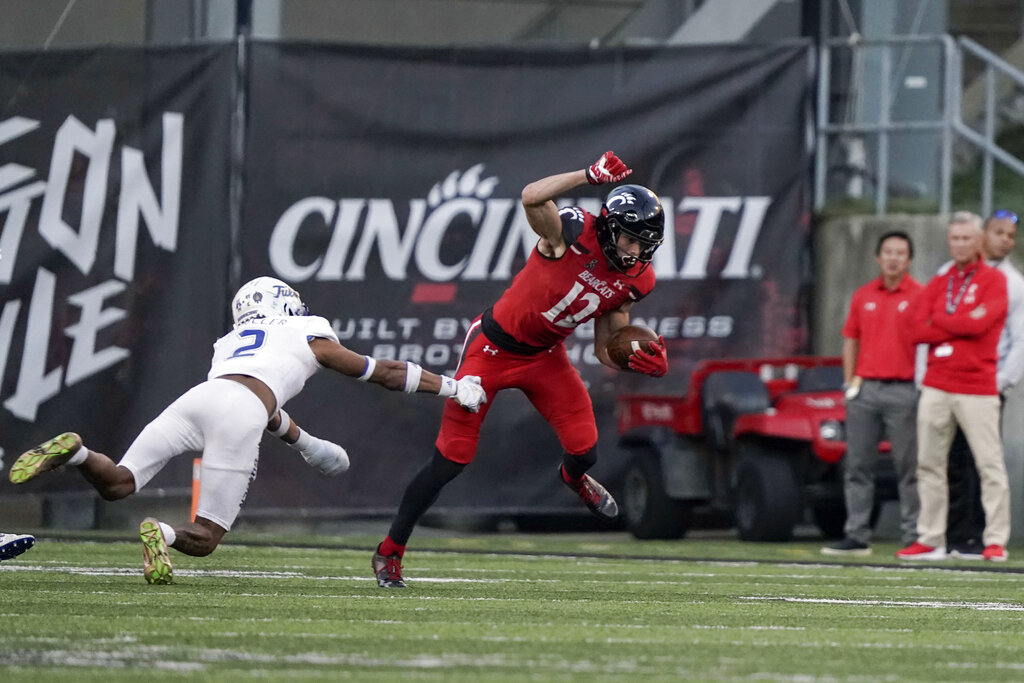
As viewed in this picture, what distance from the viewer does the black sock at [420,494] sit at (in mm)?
7840

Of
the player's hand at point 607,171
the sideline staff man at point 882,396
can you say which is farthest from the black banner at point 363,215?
the player's hand at point 607,171

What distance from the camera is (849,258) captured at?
552 inches

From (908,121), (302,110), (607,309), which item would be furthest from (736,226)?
(607,309)

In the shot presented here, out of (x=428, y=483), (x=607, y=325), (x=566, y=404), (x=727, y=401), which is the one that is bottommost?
(x=428, y=483)

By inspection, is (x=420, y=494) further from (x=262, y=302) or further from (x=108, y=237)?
(x=108, y=237)

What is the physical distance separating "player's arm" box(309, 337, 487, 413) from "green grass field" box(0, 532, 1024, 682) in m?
0.85

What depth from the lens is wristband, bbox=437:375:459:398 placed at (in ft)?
25.2

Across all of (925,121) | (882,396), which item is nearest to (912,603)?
(882,396)

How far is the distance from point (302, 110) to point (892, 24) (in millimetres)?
4866

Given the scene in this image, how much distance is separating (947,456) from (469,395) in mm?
4882

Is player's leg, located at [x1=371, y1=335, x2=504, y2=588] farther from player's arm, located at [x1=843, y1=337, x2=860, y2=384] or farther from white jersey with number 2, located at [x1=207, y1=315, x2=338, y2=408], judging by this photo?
player's arm, located at [x1=843, y1=337, x2=860, y2=384]

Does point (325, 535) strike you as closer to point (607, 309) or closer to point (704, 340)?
point (704, 340)

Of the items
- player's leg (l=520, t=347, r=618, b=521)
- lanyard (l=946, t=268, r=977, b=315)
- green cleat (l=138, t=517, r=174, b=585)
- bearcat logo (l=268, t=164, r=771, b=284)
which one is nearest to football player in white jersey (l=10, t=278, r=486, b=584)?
green cleat (l=138, t=517, r=174, b=585)

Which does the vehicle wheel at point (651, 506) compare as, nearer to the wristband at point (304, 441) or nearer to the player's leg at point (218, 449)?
the wristband at point (304, 441)
